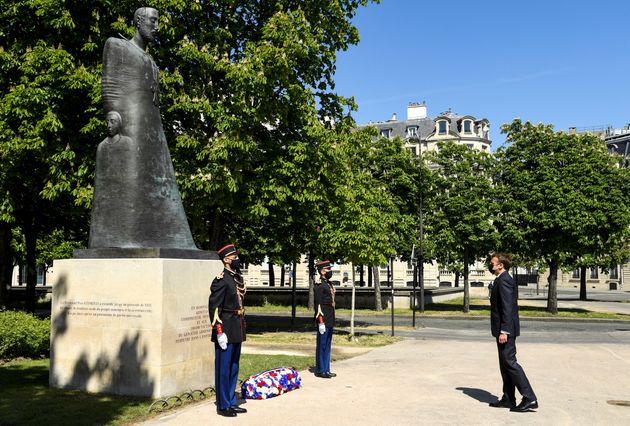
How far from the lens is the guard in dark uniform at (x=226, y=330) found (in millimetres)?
7699

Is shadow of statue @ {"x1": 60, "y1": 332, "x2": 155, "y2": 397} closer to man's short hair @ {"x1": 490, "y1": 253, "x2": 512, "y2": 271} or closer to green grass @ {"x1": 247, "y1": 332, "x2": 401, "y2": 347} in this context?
man's short hair @ {"x1": 490, "y1": 253, "x2": 512, "y2": 271}

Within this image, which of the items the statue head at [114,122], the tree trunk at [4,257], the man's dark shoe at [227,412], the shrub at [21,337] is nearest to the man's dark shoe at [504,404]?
the man's dark shoe at [227,412]

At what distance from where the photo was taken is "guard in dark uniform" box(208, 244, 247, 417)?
25.3ft

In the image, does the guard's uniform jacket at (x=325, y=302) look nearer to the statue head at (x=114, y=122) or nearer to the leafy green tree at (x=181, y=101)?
the statue head at (x=114, y=122)

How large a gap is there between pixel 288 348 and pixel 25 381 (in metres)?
7.36

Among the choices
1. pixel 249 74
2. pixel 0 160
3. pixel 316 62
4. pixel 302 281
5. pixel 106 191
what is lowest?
pixel 302 281

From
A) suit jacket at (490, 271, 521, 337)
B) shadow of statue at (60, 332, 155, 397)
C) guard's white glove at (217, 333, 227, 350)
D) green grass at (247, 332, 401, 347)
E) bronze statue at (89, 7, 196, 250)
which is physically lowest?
green grass at (247, 332, 401, 347)

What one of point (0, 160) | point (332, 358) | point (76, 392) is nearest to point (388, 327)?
point (332, 358)

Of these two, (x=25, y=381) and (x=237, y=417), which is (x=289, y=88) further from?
(x=237, y=417)

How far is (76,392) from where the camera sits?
28.9ft

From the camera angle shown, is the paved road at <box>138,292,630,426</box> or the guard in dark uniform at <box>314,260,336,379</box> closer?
the paved road at <box>138,292,630,426</box>

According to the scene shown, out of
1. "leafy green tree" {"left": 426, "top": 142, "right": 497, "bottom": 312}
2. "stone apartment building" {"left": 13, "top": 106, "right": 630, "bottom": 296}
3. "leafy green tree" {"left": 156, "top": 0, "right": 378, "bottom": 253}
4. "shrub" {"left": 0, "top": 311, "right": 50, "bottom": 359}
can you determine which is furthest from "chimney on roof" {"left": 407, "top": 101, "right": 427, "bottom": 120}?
"shrub" {"left": 0, "top": 311, "right": 50, "bottom": 359}

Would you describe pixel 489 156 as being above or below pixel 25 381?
above

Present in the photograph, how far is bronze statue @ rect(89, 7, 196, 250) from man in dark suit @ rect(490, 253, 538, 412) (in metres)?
4.68
